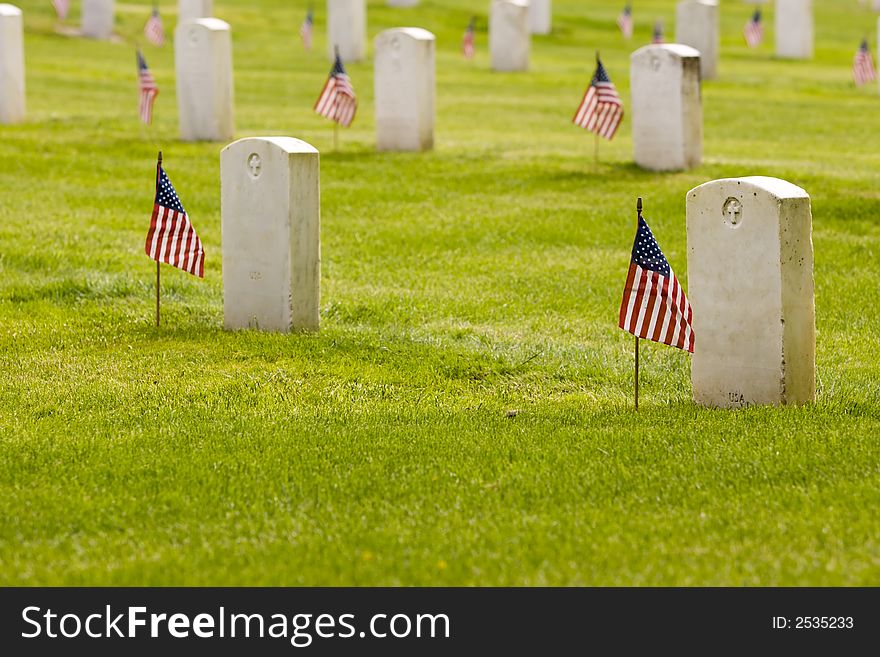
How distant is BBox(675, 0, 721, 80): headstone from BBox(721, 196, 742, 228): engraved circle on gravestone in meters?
20.6

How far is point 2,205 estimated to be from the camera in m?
14.5

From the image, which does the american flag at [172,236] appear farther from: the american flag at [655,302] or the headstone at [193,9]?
the headstone at [193,9]

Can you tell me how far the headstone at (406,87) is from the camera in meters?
17.8

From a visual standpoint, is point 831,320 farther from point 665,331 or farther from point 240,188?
point 240,188

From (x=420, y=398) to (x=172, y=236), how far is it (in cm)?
282

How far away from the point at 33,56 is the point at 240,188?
21.0 m

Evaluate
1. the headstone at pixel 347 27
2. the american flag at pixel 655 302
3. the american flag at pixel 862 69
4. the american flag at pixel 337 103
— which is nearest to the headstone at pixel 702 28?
the american flag at pixel 862 69

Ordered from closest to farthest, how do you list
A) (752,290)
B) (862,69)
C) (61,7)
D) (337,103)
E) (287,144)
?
(752,290), (287,144), (337,103), (862,69), (61,7)

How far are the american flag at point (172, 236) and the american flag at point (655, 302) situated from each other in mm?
3524

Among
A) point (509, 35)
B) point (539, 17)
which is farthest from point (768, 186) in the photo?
point (539, 17)

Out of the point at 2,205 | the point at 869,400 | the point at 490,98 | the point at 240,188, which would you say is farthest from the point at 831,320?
the point at 490,98

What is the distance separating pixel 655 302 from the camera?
7730mm

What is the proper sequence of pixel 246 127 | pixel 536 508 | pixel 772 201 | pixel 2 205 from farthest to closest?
pixel 246 127
pixel 2 205
pixel 772 201
pixel 536 508

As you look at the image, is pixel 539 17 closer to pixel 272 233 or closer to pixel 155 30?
pixel 155 30
